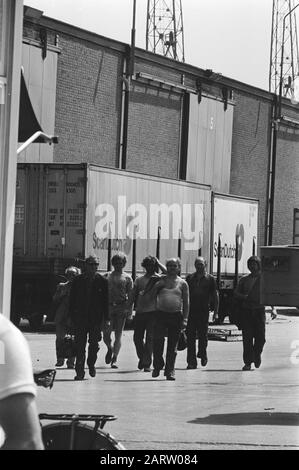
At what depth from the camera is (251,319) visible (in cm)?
1633

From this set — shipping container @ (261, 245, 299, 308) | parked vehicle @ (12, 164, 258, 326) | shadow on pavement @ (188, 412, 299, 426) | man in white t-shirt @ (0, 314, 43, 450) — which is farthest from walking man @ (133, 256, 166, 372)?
man in white t-shirt @ (0, 314, 43, 450)

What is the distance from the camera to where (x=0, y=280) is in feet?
23.6

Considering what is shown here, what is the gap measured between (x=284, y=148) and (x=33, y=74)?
17.4m

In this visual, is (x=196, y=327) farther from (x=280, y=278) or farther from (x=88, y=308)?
(x=280, y=278)

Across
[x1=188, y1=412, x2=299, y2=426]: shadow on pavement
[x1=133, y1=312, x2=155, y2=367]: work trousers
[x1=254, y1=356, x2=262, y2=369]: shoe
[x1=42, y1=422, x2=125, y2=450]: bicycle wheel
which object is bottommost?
[x1=254, y1=356, x2=262, y2=369]: shoe

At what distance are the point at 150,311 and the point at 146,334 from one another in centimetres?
47

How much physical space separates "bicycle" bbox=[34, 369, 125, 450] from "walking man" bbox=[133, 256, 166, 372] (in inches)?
458

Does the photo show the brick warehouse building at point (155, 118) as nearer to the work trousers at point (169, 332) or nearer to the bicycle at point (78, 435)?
the work trousers at point (169, 332)

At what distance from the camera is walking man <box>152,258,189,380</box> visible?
15.0m

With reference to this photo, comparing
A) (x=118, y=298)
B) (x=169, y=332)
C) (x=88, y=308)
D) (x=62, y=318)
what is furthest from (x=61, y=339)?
(x=169, y=332)

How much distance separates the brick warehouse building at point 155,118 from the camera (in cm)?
3438

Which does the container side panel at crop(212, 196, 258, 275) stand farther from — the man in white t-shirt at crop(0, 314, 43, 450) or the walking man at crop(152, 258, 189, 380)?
the man in white t-shirt at crop(0, 314, 43, 450)

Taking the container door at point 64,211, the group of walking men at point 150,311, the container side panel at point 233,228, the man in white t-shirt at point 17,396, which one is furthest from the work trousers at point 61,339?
the container side panel at point 233,228
